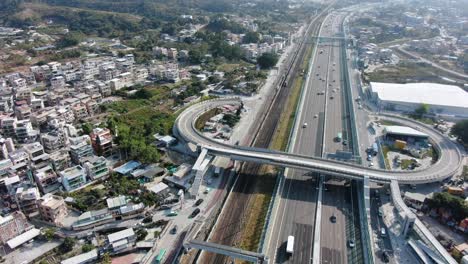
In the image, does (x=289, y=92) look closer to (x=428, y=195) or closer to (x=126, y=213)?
(x=428, y=195)

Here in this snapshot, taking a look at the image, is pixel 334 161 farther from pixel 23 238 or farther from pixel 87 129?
pixel 87 129

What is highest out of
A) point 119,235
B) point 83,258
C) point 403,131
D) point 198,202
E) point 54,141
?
point 403,131

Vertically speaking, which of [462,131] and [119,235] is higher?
[462,131]

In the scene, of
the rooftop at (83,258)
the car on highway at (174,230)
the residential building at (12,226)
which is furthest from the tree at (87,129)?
the car on highway at (174,230)

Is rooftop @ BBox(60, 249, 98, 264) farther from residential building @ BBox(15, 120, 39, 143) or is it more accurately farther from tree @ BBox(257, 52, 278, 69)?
tree @ BBox(257, 52, 278, 69)

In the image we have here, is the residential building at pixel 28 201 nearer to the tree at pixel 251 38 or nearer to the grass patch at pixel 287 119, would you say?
the grass patch at pixel 287 119

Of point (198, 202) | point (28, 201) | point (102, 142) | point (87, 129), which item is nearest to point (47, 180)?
point (28, 201)

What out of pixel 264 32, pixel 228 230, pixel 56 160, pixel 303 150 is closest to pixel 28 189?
pixel 56 160

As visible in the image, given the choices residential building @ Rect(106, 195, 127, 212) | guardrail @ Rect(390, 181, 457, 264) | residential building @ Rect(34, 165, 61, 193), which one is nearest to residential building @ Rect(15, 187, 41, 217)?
residential building @ Rect(34, 165, 61, 193)
